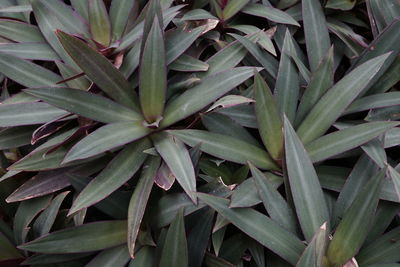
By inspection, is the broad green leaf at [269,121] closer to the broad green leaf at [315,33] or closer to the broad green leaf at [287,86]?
the broad green leaf at [287,86]

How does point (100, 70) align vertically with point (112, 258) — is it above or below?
above

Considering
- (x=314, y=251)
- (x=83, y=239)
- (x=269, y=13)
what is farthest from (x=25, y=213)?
(x=269, y=13)

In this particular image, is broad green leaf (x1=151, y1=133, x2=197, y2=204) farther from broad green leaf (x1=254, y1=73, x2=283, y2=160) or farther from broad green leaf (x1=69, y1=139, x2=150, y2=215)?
broad green leaf (x1=254, y1=73, x2=283, y2=160)

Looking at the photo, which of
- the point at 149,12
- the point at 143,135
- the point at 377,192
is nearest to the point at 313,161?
the point at 377,192

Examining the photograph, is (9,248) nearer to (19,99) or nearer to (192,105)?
(19,99)

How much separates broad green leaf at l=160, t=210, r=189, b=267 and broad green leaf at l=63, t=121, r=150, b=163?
21cm

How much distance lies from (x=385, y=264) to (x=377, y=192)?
0.49 feet

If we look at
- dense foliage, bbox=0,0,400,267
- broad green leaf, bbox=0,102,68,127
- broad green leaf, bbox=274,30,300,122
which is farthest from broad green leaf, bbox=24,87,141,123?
broad green leaf, bbox=274,30,300,122

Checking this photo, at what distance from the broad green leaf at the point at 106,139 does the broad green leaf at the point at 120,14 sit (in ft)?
1.03

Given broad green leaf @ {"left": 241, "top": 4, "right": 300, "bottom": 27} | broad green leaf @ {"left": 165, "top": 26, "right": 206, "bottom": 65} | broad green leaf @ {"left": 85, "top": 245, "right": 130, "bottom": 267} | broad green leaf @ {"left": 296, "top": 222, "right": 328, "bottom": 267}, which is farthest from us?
A: broad green leaf @ {"left": 241, "top": 4, "right": 300, "bottom": 27}

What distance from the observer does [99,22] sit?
117 cm

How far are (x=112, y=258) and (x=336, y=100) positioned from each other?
609 mm

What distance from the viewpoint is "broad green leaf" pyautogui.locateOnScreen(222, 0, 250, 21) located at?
1240 mm

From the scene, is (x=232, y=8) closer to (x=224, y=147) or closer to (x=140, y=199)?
(x=224, y=147)
